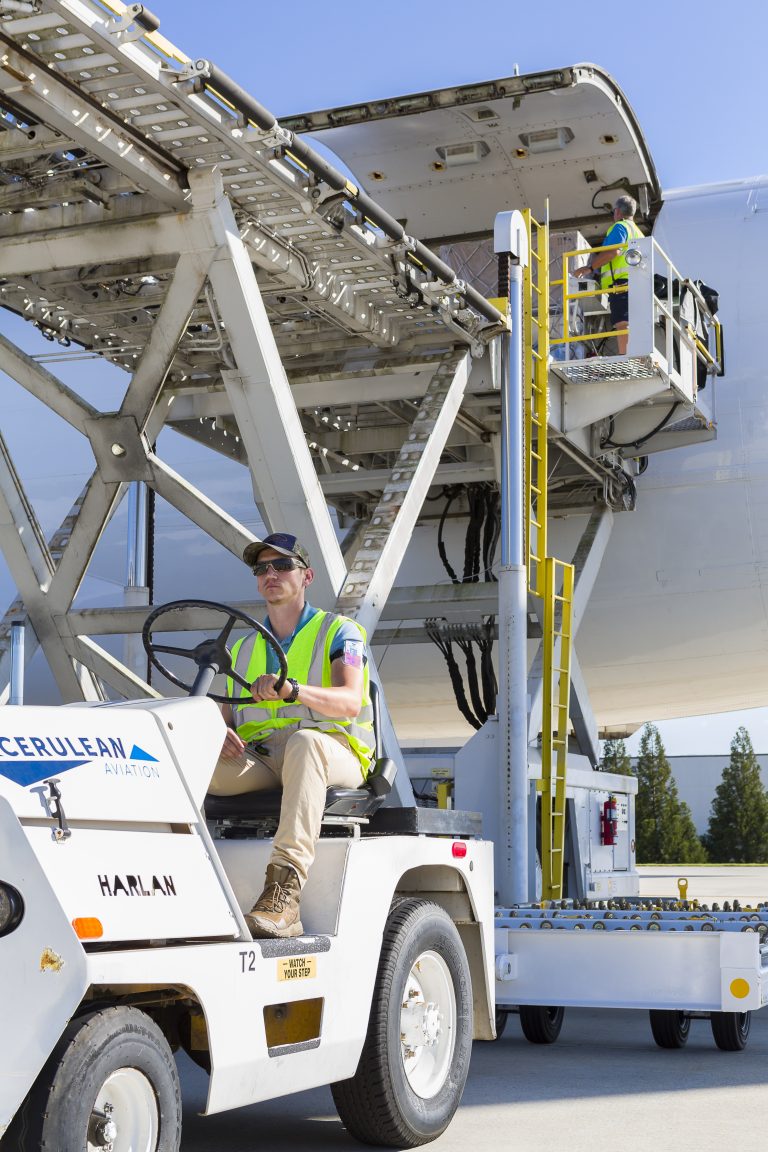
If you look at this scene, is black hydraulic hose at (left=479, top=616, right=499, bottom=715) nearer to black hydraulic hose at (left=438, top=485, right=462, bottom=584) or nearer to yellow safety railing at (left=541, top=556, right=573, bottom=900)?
black hydraulic hose at (left=438, top=485, right=462, bottom=584)

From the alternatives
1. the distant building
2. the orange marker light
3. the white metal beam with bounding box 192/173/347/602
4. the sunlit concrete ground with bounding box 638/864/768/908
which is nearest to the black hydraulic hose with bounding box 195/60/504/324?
the white metal beam with bounding box 192/173/347/602

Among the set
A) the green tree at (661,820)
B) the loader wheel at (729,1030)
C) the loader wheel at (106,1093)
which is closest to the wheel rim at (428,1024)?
the loader wheel at (106,1093)

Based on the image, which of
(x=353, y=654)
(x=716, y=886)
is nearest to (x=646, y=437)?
Result: (x=353, y=654)

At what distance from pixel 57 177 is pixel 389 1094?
483 centimetres

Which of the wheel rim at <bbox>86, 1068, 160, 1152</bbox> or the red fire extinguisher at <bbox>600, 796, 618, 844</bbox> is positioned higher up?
the red fire extinguisher at <bbox>600, 796, 618, 844</bbox>

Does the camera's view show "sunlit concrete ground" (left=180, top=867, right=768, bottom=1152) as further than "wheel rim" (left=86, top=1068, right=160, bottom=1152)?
Yes

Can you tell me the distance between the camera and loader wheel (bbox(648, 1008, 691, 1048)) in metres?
6.46

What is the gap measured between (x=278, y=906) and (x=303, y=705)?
0.81 m

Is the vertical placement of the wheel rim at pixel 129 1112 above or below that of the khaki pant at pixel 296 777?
below

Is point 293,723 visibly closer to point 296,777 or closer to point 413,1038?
point 296,777

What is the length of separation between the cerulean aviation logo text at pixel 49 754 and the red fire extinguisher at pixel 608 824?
672cm

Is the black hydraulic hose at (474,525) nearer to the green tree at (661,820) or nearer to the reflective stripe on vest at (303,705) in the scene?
the reflective stripe on vest at (303,705)

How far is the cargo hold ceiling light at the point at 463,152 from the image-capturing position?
36.6 ft

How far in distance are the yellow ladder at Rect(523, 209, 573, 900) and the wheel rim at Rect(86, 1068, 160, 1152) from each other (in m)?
5.53
